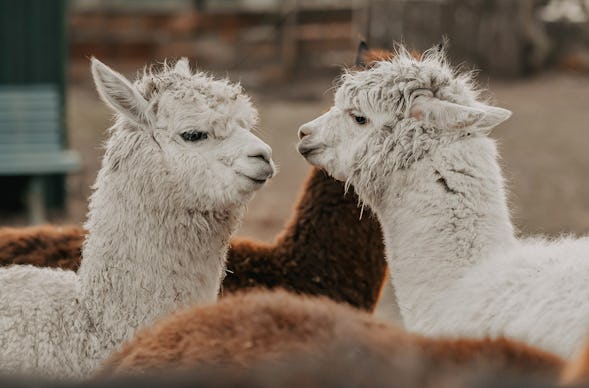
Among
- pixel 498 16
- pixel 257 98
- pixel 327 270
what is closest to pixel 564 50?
pixel 498 16

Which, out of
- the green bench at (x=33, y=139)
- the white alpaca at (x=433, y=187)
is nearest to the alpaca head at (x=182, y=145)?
the white alpaca at (x=433, y=187)

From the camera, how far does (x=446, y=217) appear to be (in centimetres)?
440

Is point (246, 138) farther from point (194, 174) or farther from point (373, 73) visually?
point (373, 73)

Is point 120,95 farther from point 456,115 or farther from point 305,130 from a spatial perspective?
point 456,115

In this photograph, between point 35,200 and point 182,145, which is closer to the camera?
point 182,145

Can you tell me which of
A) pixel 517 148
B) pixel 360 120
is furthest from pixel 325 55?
pixel 360 120

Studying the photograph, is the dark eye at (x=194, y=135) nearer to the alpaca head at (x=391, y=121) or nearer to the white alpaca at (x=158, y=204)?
the white alpaca at (x=158, y=204)

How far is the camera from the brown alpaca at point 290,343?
280 cm

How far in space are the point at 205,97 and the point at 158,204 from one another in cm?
49

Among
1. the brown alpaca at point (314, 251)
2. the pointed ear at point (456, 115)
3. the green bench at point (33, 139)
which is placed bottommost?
the green bench at point (33, 139)

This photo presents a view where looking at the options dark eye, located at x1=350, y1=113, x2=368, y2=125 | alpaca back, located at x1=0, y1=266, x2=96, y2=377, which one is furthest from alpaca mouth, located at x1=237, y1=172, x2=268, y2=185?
alpaca back, located at x1=0, y1=266, x2=96, y2=377

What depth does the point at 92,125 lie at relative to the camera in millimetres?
16578

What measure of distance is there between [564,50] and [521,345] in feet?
63.8

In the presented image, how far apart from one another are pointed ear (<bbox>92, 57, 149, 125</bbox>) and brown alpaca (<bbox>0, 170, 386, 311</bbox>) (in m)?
1.15
